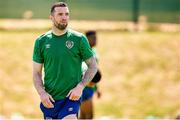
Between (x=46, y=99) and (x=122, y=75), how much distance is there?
1284cm

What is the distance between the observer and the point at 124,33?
25.6m

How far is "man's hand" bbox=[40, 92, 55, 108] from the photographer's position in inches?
396

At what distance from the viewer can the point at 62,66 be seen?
10.1 m

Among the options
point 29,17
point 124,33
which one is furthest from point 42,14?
point 124,33

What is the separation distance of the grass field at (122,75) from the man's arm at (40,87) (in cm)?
995

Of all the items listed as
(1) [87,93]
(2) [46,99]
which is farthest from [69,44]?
(1) [87,93]

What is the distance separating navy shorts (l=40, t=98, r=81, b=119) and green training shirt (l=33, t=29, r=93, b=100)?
8 centimetres

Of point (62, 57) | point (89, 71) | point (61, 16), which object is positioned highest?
point (61, 16)

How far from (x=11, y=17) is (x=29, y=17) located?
0.57 metres

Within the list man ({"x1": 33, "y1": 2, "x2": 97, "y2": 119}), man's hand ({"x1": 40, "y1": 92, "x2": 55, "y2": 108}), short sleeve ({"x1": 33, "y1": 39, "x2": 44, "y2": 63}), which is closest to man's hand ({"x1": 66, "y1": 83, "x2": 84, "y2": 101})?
man ({"x1": 33, "y1": 2, "x2": 97, "y2": 119})

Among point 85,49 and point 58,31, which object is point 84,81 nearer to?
point 85,49

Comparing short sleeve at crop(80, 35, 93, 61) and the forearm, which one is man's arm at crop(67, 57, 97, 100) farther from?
the forearm

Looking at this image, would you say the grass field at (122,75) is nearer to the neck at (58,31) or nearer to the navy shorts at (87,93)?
the navy shorts at (87,93)

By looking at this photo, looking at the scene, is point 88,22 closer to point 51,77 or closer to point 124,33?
point 124,33
